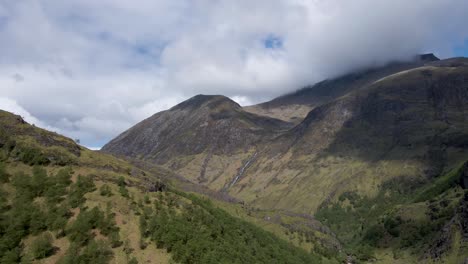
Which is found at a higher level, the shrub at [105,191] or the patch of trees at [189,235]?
the shrub at [105,191]

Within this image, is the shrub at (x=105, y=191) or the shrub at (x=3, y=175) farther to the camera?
the shrub at (x=105, y=191)

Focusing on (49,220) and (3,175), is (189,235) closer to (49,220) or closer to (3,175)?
(49,220)

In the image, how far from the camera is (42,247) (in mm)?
132125

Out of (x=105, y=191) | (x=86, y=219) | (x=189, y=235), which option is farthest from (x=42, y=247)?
(x=189, y=235)

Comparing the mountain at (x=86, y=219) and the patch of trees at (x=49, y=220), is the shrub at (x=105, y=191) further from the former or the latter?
the patch of trees at (x=49, y=220)

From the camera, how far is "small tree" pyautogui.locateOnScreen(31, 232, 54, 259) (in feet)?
429

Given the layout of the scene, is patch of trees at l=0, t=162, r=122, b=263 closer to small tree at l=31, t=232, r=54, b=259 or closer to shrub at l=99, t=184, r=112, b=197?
small tree at l=31, t=232, r=54, b=259

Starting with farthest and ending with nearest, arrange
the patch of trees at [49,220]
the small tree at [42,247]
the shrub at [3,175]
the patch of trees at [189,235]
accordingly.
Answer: the shrub at [3,175]
the patch of trees at [189,235]
the patch of trees at [49,220]
the small tree at [42,247]

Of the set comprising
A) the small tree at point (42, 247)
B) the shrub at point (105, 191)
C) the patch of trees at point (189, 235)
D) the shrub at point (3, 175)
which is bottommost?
the patch of trees at point (189, 235)

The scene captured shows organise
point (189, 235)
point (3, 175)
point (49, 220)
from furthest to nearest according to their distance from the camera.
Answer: point (3, 175) → point (189, 235) → point (49, 220)

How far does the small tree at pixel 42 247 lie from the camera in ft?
429

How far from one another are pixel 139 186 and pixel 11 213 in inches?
2241

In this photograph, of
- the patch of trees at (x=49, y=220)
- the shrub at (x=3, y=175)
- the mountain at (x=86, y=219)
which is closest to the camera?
the patch of trees at (x=49, y=220)

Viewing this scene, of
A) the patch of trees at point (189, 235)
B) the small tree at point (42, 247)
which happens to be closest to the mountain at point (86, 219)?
the small tree at point (42, 247)
